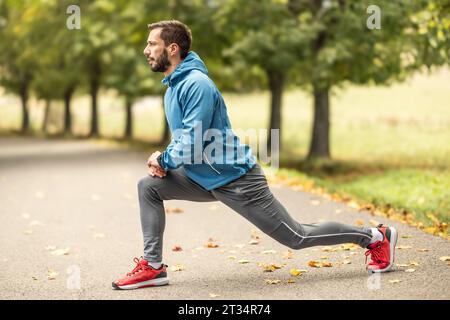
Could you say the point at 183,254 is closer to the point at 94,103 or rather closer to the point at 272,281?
the point at 272,281

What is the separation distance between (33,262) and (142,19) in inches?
709

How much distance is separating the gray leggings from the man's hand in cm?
7

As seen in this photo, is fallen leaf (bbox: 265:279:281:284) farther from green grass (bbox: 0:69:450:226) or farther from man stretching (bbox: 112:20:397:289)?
green grass (bbox: 0:69:450:226)

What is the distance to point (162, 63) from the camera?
5.59 metres

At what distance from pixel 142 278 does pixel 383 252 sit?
1983 millimetres

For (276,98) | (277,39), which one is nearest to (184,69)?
(277,39)

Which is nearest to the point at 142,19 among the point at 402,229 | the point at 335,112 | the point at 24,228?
the point at 24,228

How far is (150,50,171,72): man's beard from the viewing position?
5574mm

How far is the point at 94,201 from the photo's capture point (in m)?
11.8

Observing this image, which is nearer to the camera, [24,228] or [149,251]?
[149,251]

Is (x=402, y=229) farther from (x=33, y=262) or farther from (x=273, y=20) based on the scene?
(x=273, y=20)

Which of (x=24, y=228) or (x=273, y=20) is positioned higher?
(x=273, y=20)

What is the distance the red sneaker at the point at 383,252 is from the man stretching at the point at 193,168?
0.28 meters
